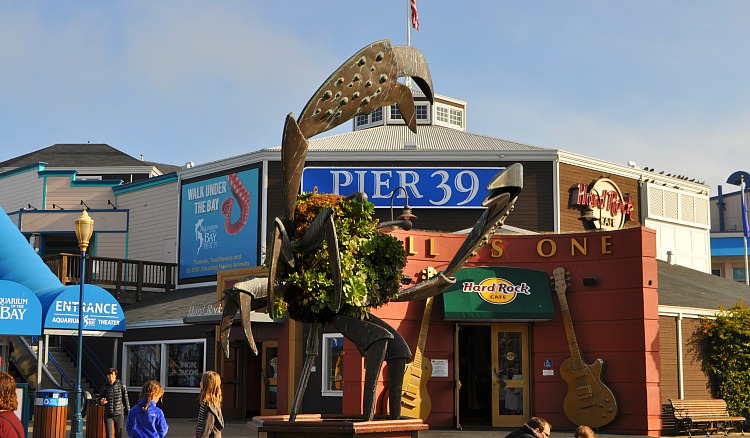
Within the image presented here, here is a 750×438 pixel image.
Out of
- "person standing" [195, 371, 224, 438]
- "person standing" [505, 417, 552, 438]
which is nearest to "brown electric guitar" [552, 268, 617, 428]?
"person standing" [505, 417, 552, 438]

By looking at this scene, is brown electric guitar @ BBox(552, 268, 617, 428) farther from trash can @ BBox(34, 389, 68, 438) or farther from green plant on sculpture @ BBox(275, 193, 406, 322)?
green plant on sculpture @ BBox(275, 193, 406, 322)

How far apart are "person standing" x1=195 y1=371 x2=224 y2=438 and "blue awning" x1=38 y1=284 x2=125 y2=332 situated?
1417cm

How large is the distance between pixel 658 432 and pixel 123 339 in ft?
56.4

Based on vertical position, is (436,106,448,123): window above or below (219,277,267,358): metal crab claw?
above

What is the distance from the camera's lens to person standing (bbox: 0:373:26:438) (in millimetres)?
6590

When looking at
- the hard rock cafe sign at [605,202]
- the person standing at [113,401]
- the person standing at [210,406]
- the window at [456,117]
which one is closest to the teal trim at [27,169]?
the window at [456,117]

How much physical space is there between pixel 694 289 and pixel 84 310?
17.0 m

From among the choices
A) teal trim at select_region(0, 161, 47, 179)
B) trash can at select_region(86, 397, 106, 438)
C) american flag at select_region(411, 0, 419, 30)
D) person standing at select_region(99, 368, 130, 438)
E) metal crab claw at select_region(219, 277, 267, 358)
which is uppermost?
american flag at select_region(411, 0, 419, 30)

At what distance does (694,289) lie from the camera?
2636 cm

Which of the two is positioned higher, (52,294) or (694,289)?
(694,289)

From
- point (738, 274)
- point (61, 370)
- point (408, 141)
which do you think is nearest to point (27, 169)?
point (61, 370)

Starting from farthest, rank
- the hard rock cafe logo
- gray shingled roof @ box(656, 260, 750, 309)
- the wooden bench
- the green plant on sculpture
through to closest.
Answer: gray shingled roof @ box(656, 260, 750, 309)
the hard rock cafe logo
the wooden bench
the green plant on sculpture

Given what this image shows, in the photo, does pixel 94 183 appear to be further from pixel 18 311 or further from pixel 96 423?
pixel 96 423

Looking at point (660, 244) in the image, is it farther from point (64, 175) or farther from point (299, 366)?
point (64, 175)
